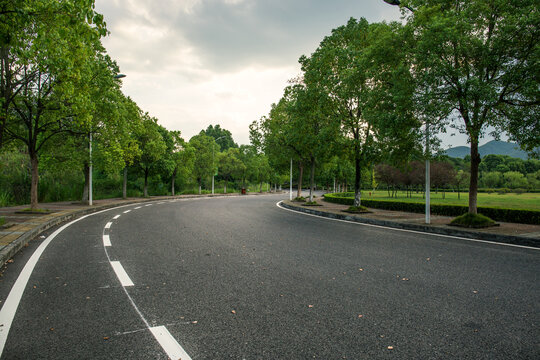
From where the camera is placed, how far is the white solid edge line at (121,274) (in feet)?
14.7

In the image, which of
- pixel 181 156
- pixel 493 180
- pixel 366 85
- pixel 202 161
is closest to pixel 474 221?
pixel 366 85

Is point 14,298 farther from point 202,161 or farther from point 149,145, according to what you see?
point 202,161

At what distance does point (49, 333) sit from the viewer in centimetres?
301

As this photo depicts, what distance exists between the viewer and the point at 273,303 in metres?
3.78

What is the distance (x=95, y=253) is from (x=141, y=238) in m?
1.79

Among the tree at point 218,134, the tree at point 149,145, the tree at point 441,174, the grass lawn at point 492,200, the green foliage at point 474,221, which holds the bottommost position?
the grass lawn at point 492,200

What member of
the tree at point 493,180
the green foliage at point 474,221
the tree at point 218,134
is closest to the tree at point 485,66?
the green foliage at point 474,221

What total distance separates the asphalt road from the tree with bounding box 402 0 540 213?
4810 mm

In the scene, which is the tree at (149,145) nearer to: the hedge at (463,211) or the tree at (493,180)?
the hedge at (463,211)

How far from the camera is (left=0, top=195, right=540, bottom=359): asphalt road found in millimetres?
2787

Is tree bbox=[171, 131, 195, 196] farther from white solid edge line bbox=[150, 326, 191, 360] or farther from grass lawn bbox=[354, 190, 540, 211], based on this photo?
white solid edge line bbox=[150, 326, 191, 360]

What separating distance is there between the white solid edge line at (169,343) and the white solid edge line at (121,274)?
1.61 meters

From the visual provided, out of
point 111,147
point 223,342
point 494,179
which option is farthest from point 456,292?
point 494,179

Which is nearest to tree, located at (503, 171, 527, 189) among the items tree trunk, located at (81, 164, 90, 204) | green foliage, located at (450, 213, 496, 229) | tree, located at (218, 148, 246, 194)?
tree, located at (218, 148, 246, 194)
